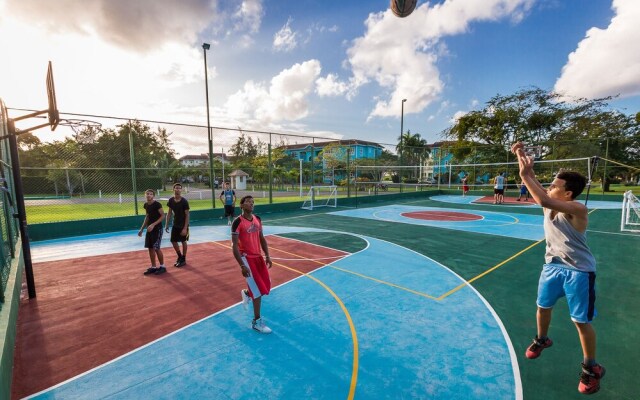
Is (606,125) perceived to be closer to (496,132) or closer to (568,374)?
(496,132)

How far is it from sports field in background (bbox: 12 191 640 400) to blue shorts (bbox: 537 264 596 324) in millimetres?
1078

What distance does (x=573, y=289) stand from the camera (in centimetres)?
282

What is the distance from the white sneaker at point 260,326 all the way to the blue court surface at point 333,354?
0.10m

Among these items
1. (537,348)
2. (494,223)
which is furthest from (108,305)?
(494,223)

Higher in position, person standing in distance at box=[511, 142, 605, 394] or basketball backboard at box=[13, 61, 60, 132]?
basketball backboard at box=[13, 61, 60, 132]

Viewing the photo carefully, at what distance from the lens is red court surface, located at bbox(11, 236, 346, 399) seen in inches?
150

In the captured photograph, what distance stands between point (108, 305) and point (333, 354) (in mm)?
4316

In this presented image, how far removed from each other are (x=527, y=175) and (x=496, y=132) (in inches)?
1407

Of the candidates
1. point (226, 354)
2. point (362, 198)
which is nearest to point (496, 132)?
point (362, 198)

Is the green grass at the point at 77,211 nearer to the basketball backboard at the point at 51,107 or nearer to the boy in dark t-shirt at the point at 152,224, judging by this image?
the boy in dark t-shirt at the point at 152,224

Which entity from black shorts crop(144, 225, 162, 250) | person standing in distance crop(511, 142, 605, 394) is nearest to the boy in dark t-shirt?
black shorts crop(144, 225, 162, 250)

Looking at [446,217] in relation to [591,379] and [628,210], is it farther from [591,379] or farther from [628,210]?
[591,379]

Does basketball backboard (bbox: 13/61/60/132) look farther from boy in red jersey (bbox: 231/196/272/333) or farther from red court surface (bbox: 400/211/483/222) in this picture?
red court surface (bbox: 400/211/483/222)

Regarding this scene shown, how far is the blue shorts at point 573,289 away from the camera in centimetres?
274
